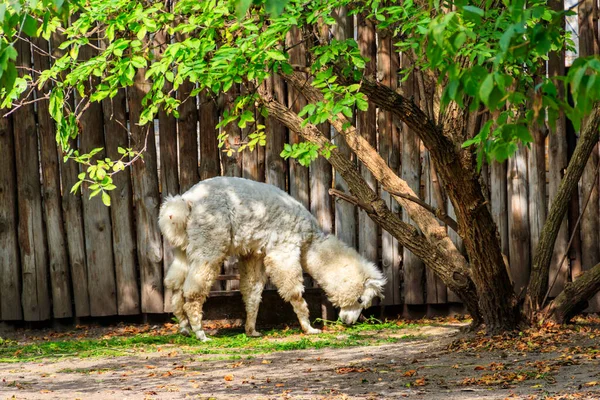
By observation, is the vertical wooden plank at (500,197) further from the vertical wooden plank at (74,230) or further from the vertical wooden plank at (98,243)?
the vertical wooden plank at (74,230)

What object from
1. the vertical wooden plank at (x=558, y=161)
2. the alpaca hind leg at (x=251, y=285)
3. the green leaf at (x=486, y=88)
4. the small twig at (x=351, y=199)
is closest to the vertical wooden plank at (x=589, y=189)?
the vertical wooden plank at (x=558, y=161)

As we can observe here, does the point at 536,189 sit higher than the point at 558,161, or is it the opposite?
the point at 558,161

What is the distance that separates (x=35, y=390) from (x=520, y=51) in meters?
4.17

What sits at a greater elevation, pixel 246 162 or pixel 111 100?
pixel 111 100

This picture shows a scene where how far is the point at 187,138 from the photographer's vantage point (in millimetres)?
8883

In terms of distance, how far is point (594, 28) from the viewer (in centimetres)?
862

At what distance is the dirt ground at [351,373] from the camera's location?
530 centimetres

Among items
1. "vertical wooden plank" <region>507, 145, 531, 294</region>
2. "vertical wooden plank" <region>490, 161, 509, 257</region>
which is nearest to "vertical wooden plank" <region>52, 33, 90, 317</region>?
"vertical wooden plank" <region>490, 161, 509, 257</region>

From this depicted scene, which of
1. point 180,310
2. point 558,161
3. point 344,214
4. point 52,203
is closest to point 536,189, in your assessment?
point 558,161

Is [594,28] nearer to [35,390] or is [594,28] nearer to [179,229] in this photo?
[179,229]

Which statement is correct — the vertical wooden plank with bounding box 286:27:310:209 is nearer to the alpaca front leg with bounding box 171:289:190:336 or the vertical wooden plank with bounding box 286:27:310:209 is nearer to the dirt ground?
the alpaca front leg with bounding box 171:289:190:336

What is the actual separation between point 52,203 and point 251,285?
87.8 inches

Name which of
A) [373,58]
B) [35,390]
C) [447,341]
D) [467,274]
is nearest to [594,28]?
[373,58]

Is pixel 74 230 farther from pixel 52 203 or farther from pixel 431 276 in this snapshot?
pixel 431 276
